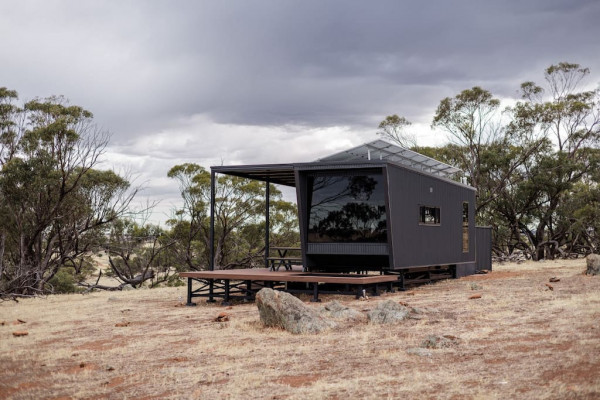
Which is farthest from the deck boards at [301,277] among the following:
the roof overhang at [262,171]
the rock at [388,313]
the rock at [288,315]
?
the rock at [288,315]

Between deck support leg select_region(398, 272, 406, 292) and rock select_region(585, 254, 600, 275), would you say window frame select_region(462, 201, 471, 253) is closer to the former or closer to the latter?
rock select_region(585, 254, 600, 275)

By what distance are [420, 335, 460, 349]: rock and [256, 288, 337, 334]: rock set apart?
6.82ft

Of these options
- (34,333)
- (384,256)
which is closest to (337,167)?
(384,256)

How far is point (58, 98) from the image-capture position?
26.5 m

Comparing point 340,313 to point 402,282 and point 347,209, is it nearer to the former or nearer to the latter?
point 347,209

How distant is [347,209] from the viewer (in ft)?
49.9

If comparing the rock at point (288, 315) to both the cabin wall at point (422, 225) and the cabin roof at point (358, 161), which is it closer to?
the cabin wall at point (422, 225)

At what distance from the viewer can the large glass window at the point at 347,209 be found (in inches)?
588

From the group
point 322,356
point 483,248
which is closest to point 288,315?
point 322,356

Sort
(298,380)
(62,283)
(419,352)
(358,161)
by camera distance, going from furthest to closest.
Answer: (62,283), (358,161), (419,352), (298,380)

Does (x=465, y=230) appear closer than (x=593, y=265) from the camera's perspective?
No

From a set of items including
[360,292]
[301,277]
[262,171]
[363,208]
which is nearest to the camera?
[360,292]

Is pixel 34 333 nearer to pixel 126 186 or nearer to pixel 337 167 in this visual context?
pixel 337 167

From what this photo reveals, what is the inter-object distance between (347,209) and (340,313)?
4.65 m
